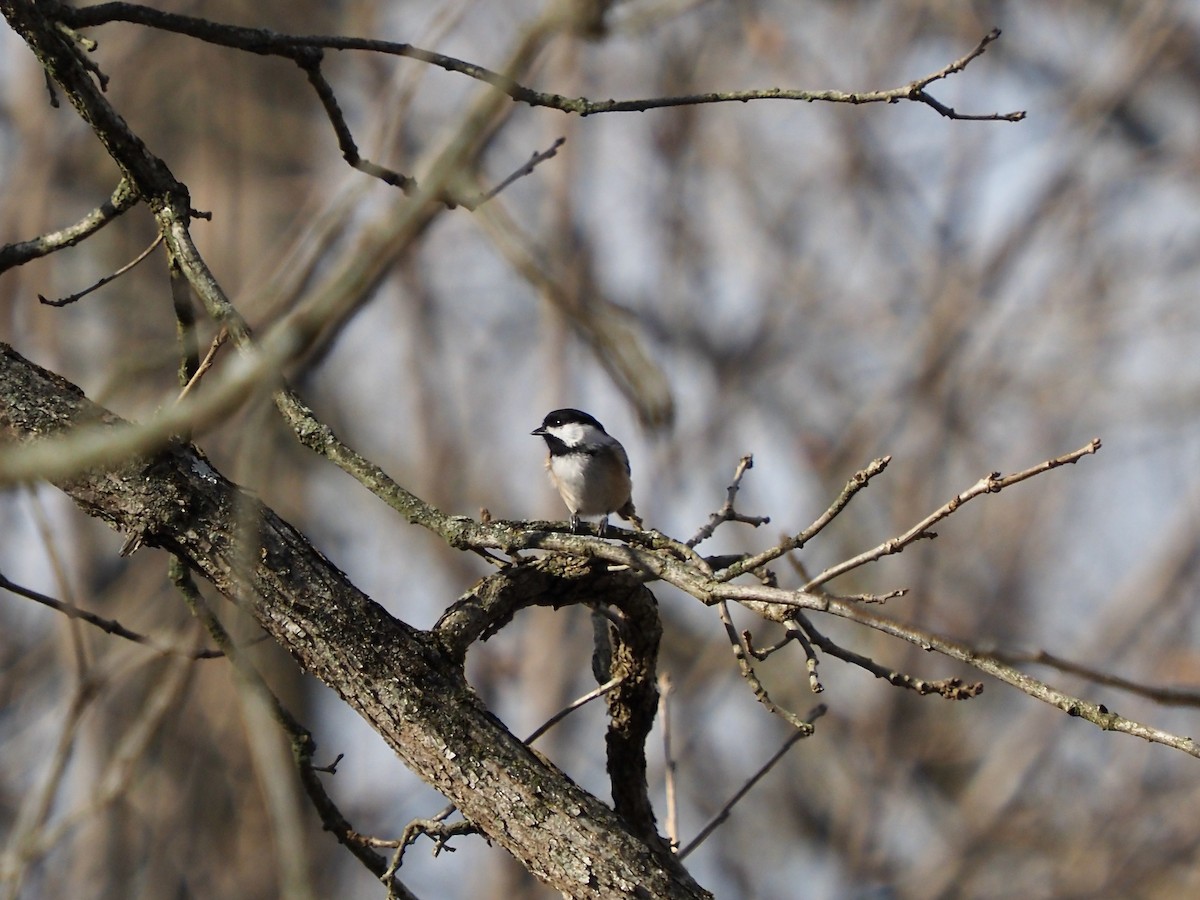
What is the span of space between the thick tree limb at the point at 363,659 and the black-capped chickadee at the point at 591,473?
8.17 ft

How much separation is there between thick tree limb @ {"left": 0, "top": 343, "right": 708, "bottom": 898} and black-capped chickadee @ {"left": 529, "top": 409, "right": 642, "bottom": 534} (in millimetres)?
2490

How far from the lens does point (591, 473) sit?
471cm

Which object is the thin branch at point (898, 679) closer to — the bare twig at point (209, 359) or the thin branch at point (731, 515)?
the thin branch at point (731, 515)

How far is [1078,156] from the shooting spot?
867 cm

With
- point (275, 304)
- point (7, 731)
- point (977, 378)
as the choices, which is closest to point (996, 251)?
point (977, 378)

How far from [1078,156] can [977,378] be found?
185 centimetres

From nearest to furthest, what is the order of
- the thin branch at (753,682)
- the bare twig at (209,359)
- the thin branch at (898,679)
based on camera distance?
1. the thin branch at (898,679)
2. the thin branch at (753,682)
3. the bare twig at (209,359)

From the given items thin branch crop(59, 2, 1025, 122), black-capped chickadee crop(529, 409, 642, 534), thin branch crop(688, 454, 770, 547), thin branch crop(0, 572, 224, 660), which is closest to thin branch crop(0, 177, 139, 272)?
thin branch crop(59, 2, 1025, 122)

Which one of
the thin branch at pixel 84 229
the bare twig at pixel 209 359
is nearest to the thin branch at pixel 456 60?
the thin branch at pixel 84 229

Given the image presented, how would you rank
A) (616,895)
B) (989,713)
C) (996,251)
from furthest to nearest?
(989,713)
(996,251)
(616,895)

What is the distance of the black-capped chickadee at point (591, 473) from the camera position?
4727mm

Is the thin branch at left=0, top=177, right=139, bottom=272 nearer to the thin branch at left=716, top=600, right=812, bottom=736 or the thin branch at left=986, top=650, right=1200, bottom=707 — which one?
the thin branch at left=716, top=600, right=812, bottom=736

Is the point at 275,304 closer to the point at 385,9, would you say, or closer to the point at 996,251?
the point at 996,251

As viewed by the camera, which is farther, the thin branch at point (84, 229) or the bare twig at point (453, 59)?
A: the thin branch at point (84, 229)
